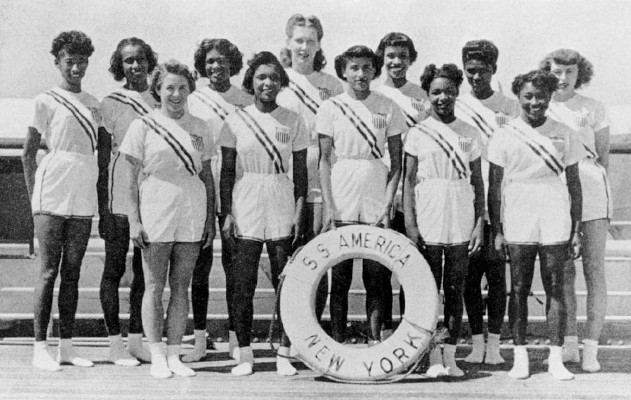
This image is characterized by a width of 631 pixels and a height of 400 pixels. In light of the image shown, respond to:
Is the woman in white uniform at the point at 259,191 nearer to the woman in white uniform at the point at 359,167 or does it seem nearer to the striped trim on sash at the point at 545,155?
the woman in white uniform at the point at 359,167

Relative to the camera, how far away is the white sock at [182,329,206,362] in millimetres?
4219

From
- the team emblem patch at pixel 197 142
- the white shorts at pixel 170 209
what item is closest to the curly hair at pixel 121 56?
the team emblem patch at pixel 197 142

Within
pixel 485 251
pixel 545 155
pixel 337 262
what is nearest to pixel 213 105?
pixel 337 262

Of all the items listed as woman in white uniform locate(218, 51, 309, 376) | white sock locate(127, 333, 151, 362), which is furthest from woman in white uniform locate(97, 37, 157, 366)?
woman in white uniform locate(218, 51, 309, 376)

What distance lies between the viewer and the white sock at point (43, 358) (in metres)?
3.94

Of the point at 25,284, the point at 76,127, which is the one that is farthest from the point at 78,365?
the point at 25,284

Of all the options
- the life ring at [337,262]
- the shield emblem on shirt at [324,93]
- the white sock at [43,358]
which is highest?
the shield emblem on shirt at [324,93]

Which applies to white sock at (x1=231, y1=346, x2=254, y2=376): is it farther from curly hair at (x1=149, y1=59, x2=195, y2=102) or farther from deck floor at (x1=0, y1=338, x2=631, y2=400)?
curly hair at (x1=149, y1=59, x2=195, y2=102)

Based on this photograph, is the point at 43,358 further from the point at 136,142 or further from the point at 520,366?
the point at 520,366

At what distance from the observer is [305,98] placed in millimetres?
4309

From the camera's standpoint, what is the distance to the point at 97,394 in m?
3.58

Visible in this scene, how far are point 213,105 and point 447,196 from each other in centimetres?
137

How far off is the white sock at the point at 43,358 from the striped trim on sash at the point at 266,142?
4.86 ft

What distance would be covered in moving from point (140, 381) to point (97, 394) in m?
0.22
